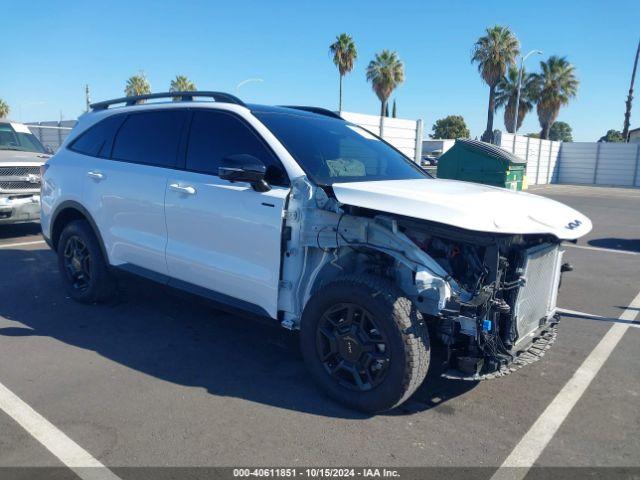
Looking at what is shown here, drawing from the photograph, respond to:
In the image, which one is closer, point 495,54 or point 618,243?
point 618,243

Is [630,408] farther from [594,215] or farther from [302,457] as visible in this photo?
[594,215]

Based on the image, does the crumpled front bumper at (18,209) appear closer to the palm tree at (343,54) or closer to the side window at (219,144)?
the side window at (219,144)

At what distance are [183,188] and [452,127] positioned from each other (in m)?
72.2

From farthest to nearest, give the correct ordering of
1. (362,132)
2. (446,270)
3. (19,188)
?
(19,188), (362,132), (446,270)

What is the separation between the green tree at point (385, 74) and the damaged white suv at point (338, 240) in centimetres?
3764

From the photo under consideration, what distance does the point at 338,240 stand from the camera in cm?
345

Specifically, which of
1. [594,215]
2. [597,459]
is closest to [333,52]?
[594,215]

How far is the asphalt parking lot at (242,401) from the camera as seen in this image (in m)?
2.96

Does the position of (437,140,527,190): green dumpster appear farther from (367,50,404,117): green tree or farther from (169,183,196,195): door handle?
(367,50,404,117): green tree

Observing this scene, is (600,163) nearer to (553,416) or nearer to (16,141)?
(16,141)

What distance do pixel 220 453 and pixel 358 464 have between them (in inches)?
29.7

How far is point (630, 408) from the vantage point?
11.8 ft

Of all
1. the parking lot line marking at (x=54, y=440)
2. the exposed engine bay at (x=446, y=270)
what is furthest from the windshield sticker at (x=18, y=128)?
the exposed engine bay at (x=446, y=270)

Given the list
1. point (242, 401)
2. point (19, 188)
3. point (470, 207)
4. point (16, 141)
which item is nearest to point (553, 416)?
point (470, 207)
